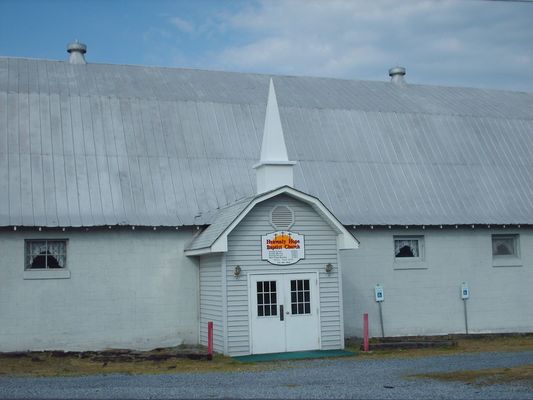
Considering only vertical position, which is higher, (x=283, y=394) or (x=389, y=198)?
(x=389, y=198)

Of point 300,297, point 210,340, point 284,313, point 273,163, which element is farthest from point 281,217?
point 210,340

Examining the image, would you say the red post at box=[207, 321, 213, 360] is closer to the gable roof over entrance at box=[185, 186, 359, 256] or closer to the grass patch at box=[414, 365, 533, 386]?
the gable roof over entrance at box=[185, 186, 359, 256]

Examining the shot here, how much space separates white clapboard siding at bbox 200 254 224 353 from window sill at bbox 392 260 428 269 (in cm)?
660

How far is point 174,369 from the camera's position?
17.7 metres

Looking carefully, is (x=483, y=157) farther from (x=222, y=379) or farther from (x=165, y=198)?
(x=222, y=379)

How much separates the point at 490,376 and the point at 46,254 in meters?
12.7

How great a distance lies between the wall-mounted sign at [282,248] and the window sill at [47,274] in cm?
580

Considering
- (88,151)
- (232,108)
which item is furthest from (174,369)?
(232,108)

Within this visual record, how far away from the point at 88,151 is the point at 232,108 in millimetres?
6004

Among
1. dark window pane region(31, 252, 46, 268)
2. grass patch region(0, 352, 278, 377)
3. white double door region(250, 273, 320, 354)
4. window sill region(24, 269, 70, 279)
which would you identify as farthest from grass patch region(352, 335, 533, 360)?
dark window pane region(31, 252, 46, 268)

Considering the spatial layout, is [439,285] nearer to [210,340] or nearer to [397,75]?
[210,340]

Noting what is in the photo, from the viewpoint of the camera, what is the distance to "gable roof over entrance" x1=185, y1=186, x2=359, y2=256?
64.4 ft

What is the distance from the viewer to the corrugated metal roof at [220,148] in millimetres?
22297

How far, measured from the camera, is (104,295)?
843 inches
